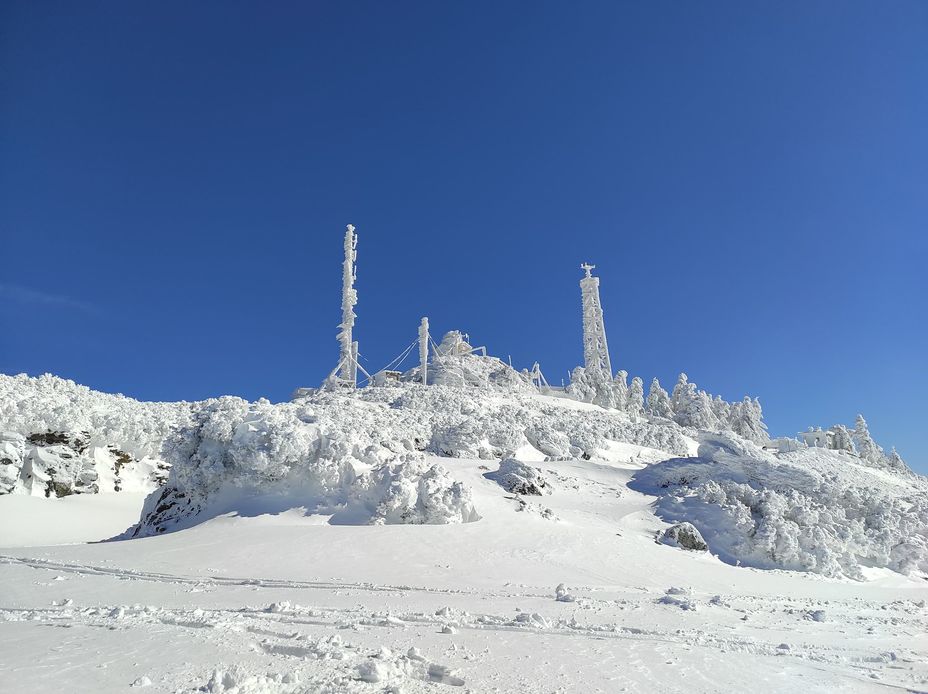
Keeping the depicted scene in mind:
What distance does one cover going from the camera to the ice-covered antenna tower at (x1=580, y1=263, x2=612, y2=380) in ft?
255

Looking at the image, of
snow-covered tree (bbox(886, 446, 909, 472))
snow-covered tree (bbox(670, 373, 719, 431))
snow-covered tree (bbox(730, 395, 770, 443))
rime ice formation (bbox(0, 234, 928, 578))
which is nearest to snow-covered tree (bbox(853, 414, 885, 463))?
snow-covered tree (bbox(886, 446, 909, 472))

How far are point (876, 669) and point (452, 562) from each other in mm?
7746

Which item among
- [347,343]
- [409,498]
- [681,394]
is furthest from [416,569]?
[681,394]

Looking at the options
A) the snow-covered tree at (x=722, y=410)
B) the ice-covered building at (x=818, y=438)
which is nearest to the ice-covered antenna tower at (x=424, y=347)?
the snow-covered tree at (x=722, y=410)

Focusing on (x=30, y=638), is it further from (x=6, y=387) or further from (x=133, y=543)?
(x=6, y=387)

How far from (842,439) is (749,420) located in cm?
958

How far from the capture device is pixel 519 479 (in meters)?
21.7

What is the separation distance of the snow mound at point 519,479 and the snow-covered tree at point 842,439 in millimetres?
55043

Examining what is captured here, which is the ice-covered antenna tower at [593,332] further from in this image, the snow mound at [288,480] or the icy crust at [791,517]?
the snow mound at [288,480]

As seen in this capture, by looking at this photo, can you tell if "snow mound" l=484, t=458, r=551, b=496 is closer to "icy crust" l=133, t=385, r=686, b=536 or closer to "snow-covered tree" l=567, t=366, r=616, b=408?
"icy crust" l=133, t=385, r=686, b=536

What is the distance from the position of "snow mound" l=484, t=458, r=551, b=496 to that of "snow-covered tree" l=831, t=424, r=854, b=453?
55.0 metres

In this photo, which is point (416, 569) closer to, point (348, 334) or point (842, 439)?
point (348, 334)

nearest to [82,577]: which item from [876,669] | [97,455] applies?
[876,669]

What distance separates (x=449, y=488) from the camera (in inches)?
631
